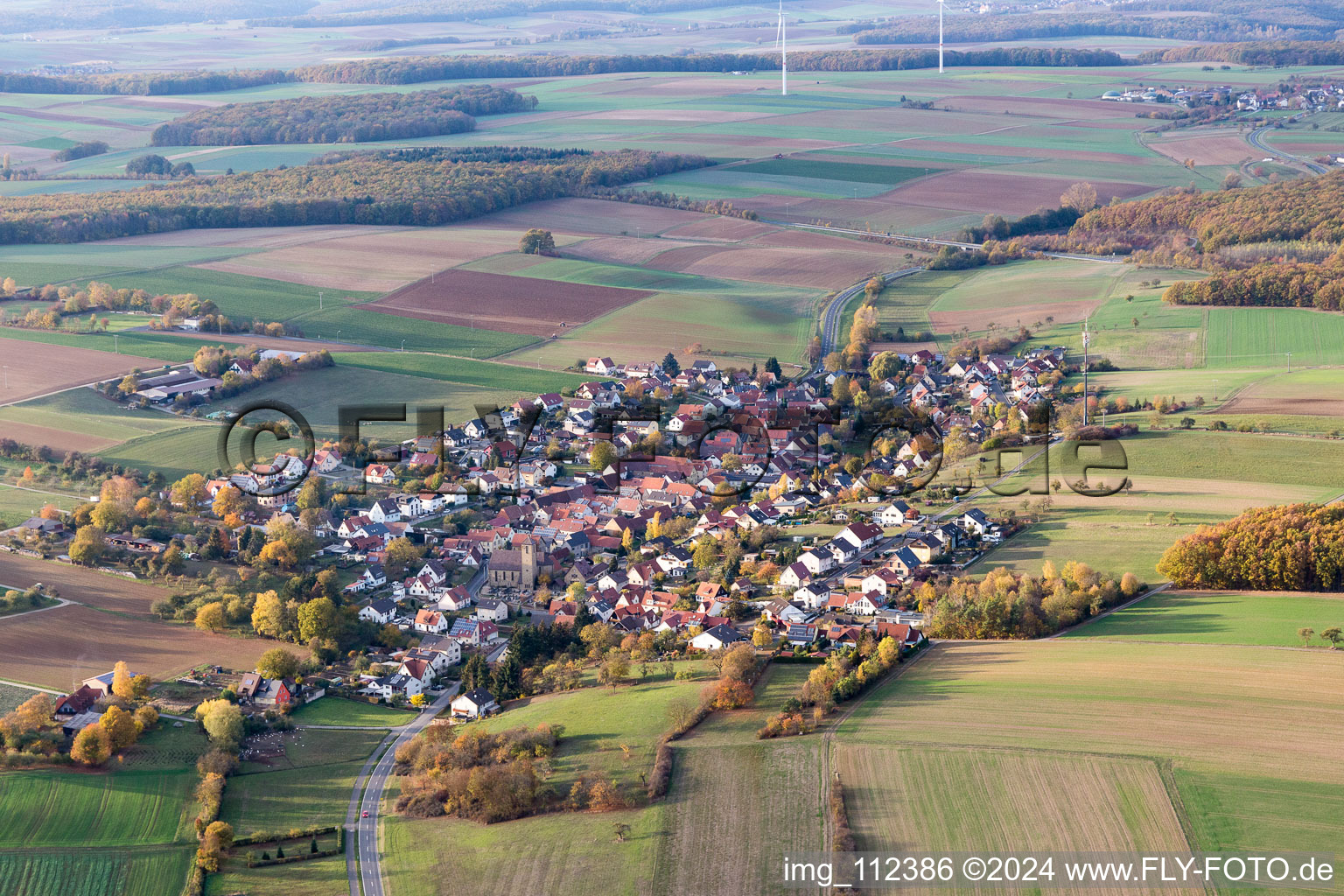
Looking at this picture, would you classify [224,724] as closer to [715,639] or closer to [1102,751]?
[715,639]

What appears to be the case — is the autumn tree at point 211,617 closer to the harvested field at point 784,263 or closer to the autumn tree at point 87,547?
the autumn tree at point 87,547

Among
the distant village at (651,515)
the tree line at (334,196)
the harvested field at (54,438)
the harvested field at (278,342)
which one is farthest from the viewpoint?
the tree line at (334,196)

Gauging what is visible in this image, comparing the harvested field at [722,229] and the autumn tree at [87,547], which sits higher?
the harvested field at [722,229]

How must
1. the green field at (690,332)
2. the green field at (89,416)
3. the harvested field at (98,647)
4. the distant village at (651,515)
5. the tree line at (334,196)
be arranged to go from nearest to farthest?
the harvested field at (98,647) → the distant village at (651,515) → the green field at (89,416) → the green field at (690,332) → the tree line at (334,196)

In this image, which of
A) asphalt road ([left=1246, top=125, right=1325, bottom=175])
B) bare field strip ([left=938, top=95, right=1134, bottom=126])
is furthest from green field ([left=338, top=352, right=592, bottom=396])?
bare field strip ([left=938, top=95, right=1134, bottom=126])

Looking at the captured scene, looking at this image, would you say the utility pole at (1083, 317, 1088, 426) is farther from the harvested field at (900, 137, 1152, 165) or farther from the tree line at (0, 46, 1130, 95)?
the tree line at (0, 46, 1130, 95)

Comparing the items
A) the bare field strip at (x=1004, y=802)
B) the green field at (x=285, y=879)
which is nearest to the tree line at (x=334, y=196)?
the green field at (x=285, y=879)

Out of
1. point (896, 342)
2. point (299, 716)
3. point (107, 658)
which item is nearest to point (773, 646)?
point (299, 716)
